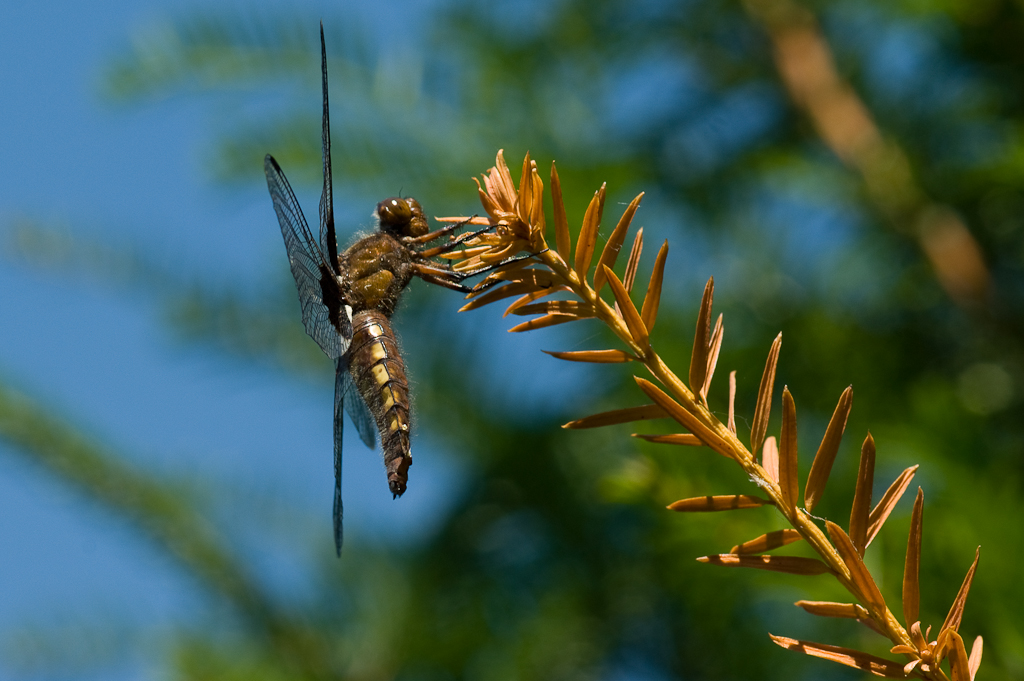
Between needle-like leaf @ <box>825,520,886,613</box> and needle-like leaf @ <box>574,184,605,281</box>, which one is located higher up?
needle-like leaf @ <box>574,184,605,281</box>

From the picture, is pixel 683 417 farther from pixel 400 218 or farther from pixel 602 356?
pixel 400 218

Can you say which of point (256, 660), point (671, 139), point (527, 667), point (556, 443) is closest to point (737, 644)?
point (527, 667)

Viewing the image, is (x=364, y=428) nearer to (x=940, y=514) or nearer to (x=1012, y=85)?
(x=940, y=514)

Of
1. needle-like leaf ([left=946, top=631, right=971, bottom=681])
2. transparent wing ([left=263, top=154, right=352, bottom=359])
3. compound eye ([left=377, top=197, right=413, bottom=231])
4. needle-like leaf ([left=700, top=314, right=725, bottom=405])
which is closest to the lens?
needle-like leaf ([left=946, top=631, right=971, bottom=681])

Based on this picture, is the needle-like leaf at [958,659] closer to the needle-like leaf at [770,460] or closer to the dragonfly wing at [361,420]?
the needle-like leaf at [770,460]

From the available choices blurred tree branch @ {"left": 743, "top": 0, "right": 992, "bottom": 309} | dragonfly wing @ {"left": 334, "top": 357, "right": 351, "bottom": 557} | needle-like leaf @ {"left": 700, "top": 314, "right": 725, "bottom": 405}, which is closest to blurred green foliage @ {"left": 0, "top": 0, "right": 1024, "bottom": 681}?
blurred tree branch @ {"left": 743, "top": 0, "right": 992, "bottom": 309}

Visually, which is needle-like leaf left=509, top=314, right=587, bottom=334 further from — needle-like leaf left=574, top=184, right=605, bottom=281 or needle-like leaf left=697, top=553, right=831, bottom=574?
needle-like leaf left=697, top=553, right=831, bottom=574
